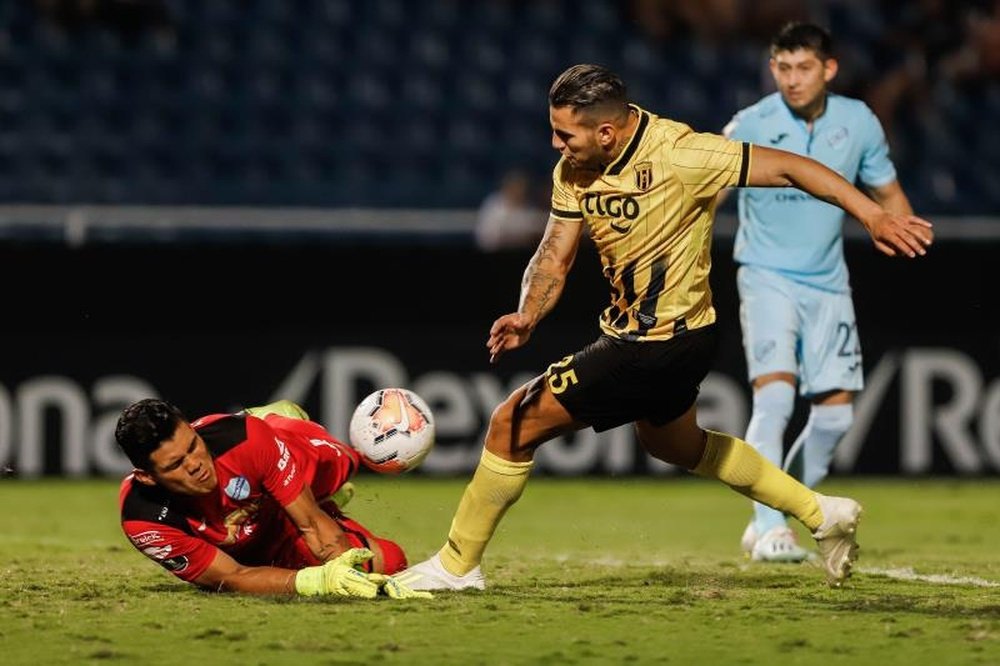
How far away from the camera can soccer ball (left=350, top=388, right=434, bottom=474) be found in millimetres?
6613

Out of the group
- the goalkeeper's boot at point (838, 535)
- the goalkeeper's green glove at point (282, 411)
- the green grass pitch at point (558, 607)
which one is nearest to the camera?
the green grass pitch at point (558, 607)

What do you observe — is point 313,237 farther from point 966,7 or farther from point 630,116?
point 630,116

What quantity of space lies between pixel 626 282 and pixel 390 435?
1.15 meters

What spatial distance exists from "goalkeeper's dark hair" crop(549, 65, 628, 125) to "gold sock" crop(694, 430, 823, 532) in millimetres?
1281

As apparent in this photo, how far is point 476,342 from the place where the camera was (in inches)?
451

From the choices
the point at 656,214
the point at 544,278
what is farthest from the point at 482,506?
the point at 656,214

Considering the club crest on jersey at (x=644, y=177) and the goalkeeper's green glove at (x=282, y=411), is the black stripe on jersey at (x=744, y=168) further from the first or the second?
the goalkeeper's green glove at (x=282, y=411)

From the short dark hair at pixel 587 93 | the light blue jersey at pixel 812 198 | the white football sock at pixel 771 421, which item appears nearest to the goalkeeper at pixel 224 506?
the short dark hair at pixel 587 93

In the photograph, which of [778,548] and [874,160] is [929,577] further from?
[874,160]

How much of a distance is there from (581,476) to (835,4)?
16.7 feet

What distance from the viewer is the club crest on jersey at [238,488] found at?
19.4ft

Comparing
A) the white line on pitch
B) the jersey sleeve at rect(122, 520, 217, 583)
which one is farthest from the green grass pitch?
the jersey sleeve at rect(122, 520, 217, 583)

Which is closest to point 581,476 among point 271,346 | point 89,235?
point 271,346

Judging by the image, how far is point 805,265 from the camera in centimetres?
781
